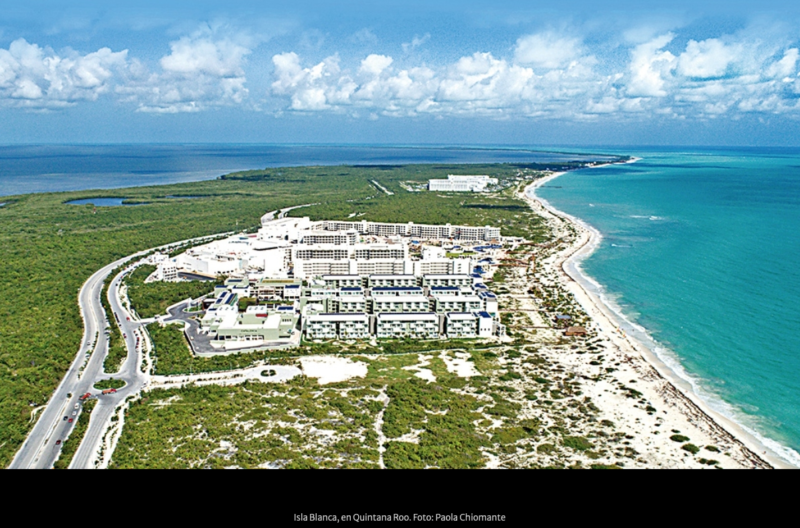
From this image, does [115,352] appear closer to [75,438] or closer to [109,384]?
[109,384]

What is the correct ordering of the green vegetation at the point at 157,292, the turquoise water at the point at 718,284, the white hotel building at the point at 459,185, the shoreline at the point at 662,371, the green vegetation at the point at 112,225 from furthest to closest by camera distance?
1. the white hotel building at the point at 459,185
2. the green vegetation at the point at 157,292
3. the green vegetation at the point at 112,225
4. the turquoise water at the point at 718,284
5. the shoreline at the point at 662,371

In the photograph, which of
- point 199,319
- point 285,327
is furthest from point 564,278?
point 199,319

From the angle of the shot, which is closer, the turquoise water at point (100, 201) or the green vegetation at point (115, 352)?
the green vegetation at point (115, 352)

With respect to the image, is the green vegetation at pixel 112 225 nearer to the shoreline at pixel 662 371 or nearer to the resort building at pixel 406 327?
the resort building at pixel 406 327

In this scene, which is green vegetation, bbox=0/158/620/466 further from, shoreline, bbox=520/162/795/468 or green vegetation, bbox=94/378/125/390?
shoreline, bbox=520/162/795/468

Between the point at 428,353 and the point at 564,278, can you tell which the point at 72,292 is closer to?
the point at 428,353

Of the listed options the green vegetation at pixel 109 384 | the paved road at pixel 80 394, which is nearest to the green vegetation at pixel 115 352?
the paved road at pixel 80 394
